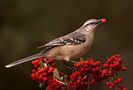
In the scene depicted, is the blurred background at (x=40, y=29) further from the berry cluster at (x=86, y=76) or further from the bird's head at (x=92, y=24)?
the berry cluster at (x=86, y=76)

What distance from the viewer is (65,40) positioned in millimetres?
8375

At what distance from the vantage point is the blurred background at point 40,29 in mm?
11453

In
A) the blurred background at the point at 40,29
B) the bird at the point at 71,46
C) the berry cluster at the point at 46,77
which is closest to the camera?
the berry cluster at the point at 46,77

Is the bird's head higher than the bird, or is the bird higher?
the bird's head

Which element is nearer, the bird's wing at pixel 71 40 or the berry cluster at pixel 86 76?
the berry cluster at pixel 86 76

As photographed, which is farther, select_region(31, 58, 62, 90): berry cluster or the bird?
the bird

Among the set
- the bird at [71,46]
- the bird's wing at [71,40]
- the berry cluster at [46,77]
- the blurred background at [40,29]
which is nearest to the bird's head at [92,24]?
the bird at [71,46]

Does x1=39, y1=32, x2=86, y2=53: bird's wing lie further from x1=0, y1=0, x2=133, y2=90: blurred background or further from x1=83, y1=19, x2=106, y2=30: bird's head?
x1=0, y1=0, x2=133, y2=90: blurred background

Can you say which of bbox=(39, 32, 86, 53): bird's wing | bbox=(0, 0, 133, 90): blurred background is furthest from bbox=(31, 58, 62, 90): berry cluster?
bbox=(0, 0, 133, 90): blurred background

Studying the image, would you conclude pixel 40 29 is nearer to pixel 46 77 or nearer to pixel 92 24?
pixel 92 24

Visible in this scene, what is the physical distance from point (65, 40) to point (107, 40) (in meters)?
4.83

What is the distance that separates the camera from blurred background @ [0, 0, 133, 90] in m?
11.5
